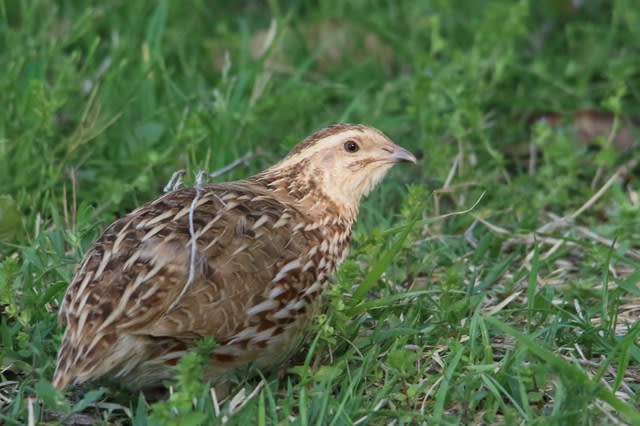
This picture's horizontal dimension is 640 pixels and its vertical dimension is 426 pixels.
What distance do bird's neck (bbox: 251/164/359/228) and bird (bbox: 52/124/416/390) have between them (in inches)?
3.8

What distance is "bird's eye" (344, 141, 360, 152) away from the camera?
17.4ft

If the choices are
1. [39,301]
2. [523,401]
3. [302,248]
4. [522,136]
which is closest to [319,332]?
[302,248]

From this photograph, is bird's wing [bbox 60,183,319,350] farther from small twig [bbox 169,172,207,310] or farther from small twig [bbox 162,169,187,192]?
small twig [bbox 162,169,187,192]

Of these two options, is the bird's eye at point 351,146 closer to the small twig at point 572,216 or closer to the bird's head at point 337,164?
the bird's head at point 337,164

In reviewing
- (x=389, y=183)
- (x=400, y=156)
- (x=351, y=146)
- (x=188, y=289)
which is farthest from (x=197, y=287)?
(x=389, y=183)

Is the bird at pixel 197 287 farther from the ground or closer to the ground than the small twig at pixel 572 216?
farther from the ground

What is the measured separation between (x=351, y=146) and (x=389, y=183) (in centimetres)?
122

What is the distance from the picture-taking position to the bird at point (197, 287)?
4211 mm

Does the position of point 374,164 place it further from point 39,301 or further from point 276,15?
point 276,15

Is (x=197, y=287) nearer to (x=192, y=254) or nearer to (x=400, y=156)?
(x=192, y=254)

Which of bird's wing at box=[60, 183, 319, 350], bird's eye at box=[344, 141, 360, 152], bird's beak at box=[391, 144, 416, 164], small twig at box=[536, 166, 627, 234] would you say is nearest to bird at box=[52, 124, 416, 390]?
bird's wing at box=[60, 183, 319, 350]

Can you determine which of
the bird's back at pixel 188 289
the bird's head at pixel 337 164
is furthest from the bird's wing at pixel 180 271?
the bird's head at pixel 337 164

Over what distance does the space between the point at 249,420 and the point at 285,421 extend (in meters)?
0.14

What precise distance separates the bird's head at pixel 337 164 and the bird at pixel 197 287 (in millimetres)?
211
